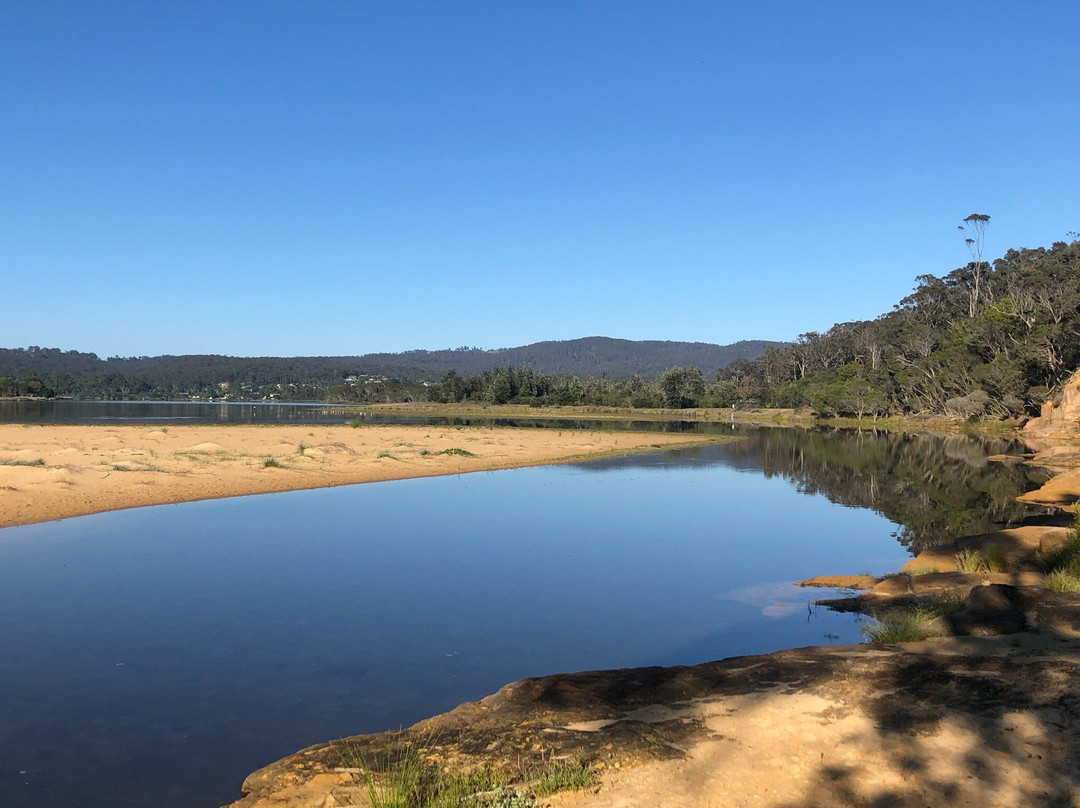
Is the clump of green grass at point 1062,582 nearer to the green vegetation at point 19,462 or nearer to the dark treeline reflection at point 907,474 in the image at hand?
the dark treeline reflection at point 907,474

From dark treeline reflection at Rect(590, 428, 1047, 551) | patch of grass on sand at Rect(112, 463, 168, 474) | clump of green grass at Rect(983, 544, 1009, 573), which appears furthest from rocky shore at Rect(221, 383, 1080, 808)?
patch of grass on sand at Rect(112, 463, 168, 474)

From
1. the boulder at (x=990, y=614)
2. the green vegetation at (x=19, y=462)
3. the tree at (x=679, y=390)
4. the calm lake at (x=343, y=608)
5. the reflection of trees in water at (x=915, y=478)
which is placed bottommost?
the reflection of trees in water at (x=915, y=478)

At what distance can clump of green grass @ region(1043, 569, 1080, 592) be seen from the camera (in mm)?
11664

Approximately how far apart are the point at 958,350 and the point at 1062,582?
9011 cm

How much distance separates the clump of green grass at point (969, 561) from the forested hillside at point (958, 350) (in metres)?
65.6

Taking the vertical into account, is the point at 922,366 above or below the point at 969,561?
above

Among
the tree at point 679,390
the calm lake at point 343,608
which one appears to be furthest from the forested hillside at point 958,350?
the calm lake at point 343,608

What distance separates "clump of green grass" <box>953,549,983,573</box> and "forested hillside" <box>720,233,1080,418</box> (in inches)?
2584

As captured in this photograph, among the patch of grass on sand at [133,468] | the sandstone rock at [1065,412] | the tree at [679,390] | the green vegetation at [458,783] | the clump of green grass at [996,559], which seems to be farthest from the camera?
the tree at [679,390]

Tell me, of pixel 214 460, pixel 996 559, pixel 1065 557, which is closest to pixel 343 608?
pixel 996 559

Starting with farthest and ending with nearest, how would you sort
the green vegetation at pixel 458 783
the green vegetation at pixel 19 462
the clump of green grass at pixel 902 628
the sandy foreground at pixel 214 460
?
the green vegetation at pixel 19 462 → the sandy foreground at pixel 214 460 → the clump of green grass at pixel 902 628 → the green vegetation at pixel 458 783

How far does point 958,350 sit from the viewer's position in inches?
3612

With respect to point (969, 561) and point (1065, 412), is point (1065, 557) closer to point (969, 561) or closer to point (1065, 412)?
point (969, 561)

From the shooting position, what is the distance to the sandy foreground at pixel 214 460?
2441 cm
